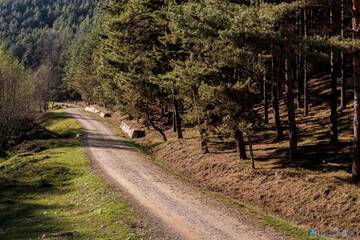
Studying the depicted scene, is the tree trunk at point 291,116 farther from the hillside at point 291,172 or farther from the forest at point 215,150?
the hillside at point 291,172

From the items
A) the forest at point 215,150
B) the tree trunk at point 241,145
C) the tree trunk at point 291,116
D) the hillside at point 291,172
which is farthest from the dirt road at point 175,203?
the tree trunk at point 291,116

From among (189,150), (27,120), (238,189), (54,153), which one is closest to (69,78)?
(27,120)

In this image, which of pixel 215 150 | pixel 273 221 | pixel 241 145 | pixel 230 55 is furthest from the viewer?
pixel 215 150

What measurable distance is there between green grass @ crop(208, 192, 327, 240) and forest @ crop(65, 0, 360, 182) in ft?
12.8

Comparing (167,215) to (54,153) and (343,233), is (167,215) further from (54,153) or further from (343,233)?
(54,153)

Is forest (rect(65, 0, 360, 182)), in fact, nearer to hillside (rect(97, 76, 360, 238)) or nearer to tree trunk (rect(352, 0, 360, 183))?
tree trunk (rect(352, 0, 360, 183))

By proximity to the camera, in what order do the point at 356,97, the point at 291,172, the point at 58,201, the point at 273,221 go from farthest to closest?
the point at 58,201 → the point at 291,172 → the point at 356,97 → the point at 273,221

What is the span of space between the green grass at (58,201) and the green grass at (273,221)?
4.41 m

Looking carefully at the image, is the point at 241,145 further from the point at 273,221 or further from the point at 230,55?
the point at 273,221

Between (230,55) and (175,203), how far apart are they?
7249mm

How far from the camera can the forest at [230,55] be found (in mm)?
18375

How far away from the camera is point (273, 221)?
17031 mm

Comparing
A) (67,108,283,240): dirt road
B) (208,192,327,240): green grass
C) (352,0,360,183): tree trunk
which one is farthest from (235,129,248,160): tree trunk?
(352,0,360,183): tree trunk

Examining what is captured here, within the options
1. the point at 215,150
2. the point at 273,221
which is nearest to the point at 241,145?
the point at 215,150
